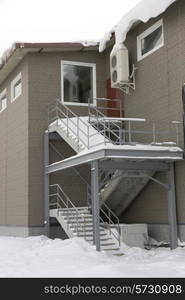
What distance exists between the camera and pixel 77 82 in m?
20.8

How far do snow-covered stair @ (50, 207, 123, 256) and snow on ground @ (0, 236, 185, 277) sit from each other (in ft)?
1.49

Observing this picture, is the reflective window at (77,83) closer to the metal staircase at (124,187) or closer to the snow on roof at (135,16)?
the snow on roof at (135,16)

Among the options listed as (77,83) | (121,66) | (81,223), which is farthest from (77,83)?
(81,223)

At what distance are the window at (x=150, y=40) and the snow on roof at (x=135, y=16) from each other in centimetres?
59

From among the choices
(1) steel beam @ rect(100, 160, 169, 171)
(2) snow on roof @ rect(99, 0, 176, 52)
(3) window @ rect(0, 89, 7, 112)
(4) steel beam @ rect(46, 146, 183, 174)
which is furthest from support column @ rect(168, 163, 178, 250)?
(3) window @ rect(0, 89, 7, 112)

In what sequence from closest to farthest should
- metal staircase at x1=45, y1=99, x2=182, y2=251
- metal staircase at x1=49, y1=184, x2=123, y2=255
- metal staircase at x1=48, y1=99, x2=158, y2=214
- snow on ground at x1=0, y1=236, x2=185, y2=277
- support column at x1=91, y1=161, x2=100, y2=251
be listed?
snow on ground at x1=0, y1=236, x2=185, y2=277 → support column at x1=91, y1=161, x2=100, y2=251 → metal staircase at x1=45, y1=99, x2=182, y2=251 → metal staircase at x1=49, y1=184, x2=123, y2=255 → metal staircase at x1=48, y1=99, x2=158, y2=214

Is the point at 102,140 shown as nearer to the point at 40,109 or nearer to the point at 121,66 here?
the point at 121,66

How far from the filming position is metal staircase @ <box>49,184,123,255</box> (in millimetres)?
15042

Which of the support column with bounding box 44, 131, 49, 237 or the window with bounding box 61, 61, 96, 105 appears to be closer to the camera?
the support column with bounding box 44, 131, 49, 237

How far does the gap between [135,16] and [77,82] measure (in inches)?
191

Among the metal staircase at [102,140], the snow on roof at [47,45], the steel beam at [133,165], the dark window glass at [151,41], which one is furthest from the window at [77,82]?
the steel beam at [133,165]

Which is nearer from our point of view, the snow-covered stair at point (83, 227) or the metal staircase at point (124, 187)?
the snow-covered stair at point (83, 227)

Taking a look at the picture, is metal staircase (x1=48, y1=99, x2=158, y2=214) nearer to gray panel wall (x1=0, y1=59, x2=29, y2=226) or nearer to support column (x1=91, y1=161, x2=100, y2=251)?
support column (x1=91, y1=161, x2=100, y2=251)

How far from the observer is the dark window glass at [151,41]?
1694 centimetres
